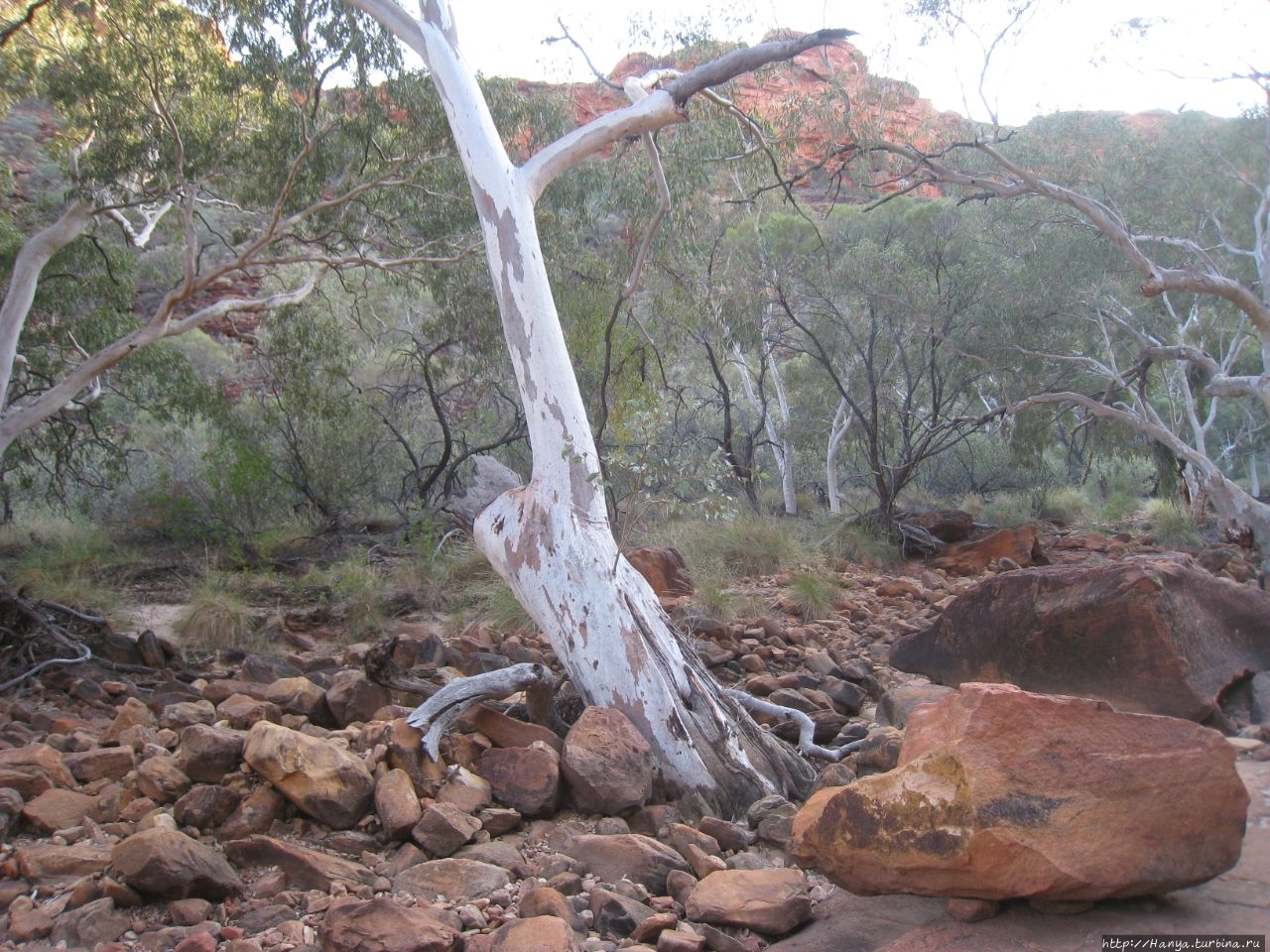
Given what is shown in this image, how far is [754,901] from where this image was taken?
119 inches

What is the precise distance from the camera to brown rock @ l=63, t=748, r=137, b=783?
4.03 m

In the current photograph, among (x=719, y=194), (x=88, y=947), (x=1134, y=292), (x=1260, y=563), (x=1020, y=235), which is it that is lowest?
(x=1260, y=563)

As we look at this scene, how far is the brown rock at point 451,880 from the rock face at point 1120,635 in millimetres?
3137

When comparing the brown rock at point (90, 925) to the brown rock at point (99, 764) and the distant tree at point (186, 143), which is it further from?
the distant tree at point (186, 143)

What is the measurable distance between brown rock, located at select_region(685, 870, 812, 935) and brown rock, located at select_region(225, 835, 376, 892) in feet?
3.49

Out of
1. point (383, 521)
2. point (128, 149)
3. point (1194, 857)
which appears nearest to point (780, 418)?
point (383, 521)

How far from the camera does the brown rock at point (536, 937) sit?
2730mm

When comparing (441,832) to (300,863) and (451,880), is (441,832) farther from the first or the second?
(300,863)

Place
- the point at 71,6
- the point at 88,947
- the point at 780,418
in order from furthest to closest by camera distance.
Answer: the point at 780,418, the point at 71,6, the point at 88,947

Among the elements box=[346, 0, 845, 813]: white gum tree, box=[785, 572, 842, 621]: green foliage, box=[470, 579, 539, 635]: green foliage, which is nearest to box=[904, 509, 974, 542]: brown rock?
box=[785, 572, 842, 621]: green foliage

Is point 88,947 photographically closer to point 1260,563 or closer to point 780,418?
point 1260,563

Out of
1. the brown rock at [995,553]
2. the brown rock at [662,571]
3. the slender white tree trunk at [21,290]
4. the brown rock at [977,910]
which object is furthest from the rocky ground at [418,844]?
the brown rock at [995,553]

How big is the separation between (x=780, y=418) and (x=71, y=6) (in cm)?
1251

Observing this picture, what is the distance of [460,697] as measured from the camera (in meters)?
4.25
